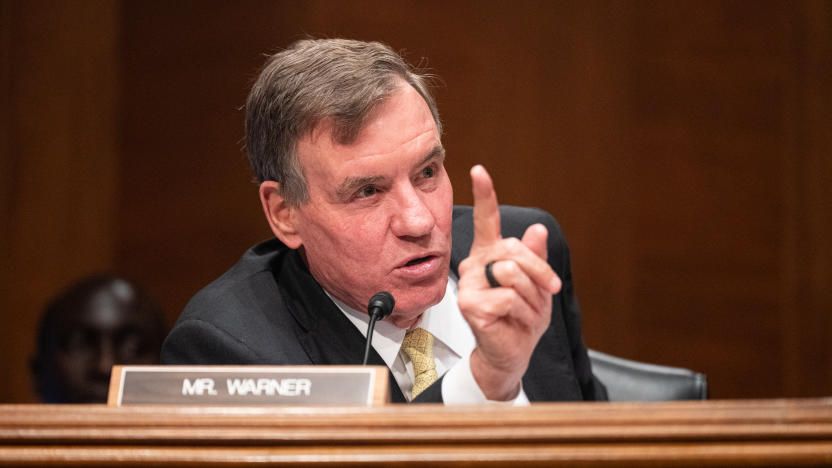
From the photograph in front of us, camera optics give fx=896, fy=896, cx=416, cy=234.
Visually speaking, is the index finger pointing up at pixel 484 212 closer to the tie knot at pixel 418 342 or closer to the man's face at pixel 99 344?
the tie knot at pixel 418 342

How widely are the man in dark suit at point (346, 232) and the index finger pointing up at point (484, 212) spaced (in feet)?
1.02

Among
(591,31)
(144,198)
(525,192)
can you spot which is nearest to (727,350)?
(525,192)

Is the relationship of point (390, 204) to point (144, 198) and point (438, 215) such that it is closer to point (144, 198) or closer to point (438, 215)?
point (438, 215)

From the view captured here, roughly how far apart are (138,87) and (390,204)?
257 cm

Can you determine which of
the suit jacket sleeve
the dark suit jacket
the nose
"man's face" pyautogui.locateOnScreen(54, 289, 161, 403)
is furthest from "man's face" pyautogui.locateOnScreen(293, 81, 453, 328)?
"man's face" pyautogui.locateOnScreen(54, 289, 161, 403)

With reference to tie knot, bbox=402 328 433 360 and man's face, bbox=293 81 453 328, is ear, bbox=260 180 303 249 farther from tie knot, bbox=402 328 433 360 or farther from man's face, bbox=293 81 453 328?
tie knot, bbox=402 328 433 360

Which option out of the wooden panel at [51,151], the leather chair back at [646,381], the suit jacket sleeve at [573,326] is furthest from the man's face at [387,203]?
the wooden panel at [51,151]

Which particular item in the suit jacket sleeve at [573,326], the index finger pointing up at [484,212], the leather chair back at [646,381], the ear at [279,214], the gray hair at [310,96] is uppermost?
the gray hair at [310,96]

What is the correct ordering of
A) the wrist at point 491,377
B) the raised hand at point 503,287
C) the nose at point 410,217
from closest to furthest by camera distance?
the raised hand at point 503,287, the wrist at point 491,377, the nose at point 410,217

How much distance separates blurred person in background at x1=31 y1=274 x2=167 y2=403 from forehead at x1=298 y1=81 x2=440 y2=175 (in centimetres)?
165

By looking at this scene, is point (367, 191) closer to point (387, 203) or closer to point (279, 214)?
point (387, 203)

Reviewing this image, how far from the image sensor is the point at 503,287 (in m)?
1.26

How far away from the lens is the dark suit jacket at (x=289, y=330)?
1.65 meters

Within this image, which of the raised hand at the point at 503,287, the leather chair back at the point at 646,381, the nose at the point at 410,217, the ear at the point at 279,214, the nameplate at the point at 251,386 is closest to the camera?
the nameplate at the point at 251,386
